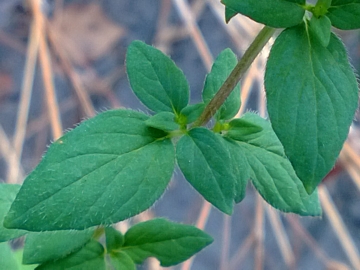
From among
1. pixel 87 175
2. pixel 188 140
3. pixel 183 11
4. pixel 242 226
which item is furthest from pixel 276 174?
pixel 183 11

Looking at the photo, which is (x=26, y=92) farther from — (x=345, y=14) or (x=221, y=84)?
(x=345, y=14)

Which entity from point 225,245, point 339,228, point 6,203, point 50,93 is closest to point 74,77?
point 50,93

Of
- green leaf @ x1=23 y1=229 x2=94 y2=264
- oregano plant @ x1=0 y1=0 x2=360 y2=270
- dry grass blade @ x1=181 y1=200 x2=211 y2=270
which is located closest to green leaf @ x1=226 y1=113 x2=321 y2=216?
oregano plant @ x1=0 y1=0 x2=360 y2=270

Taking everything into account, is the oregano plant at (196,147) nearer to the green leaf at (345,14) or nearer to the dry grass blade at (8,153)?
the green leaf at (345,14)

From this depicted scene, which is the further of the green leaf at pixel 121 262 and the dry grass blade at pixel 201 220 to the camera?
the dry grass blade at pixel 201 220

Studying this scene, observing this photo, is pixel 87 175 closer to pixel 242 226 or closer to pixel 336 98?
pixel 336 98

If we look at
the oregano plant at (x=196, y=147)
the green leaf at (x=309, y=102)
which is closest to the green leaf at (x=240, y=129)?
the oregano plant at (x=196, y=147)
